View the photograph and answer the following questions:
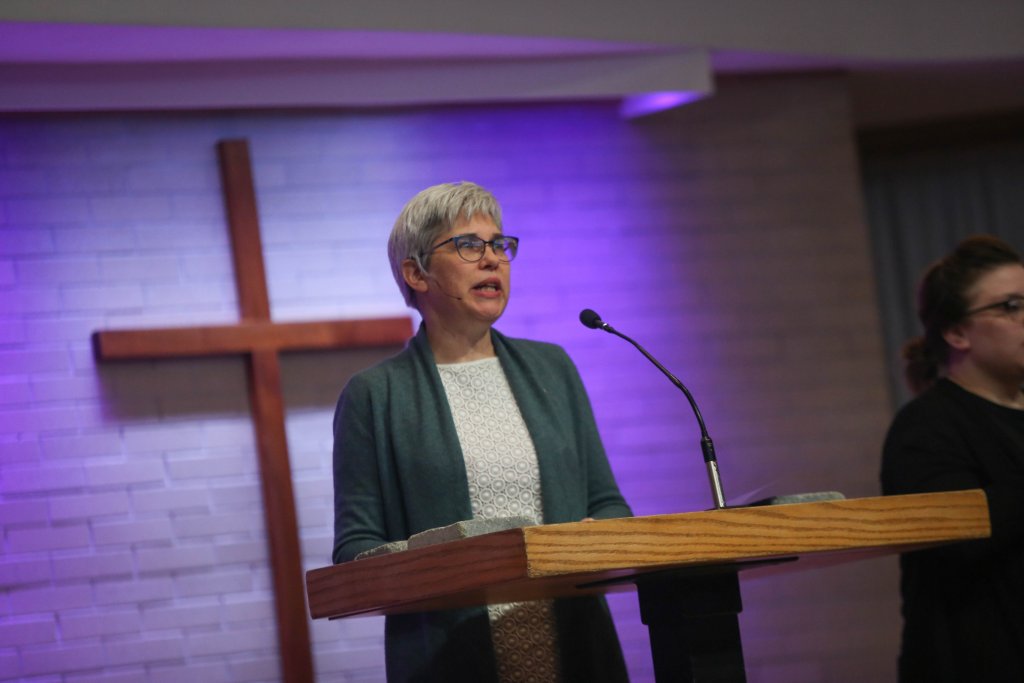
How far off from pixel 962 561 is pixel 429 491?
111 centimetres

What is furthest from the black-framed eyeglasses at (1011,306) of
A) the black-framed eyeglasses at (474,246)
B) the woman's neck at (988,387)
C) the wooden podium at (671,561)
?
the black-framed eyeglasses at (474,246)

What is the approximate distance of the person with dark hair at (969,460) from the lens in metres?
2.58

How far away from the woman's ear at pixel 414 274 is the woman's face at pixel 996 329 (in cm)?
125

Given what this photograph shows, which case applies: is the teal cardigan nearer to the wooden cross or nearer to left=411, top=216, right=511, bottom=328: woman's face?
left=411, top=216, right=511, bottom=328: woman's face

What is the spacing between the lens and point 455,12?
3859 mm

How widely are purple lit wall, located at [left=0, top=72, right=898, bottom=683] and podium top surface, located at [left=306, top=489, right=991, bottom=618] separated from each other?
2.06 metres

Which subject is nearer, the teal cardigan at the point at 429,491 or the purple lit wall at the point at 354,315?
the teal cardigan at the point at 429,491

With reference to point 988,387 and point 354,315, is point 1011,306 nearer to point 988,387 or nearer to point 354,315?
point 988,387

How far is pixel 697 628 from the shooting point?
6.29 feet

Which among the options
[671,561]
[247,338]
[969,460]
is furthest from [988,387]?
[247,338]

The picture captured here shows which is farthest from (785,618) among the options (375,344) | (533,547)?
(533,547)

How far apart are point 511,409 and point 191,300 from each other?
187 centimetres

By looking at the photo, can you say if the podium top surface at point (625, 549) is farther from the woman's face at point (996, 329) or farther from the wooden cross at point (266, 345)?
the wooden cross at point (266, 345)

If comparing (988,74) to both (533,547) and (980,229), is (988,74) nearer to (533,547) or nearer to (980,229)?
(980,229)
